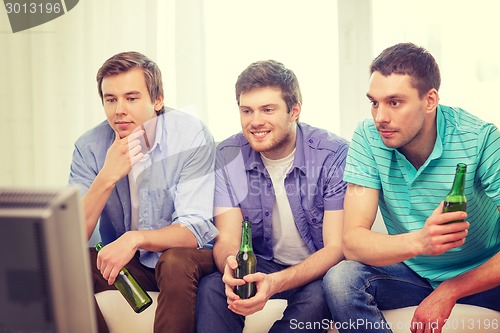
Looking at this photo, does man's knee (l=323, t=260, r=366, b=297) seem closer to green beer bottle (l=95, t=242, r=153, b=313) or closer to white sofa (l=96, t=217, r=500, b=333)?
white sofa (l=96, t=217, r=500, b=333)

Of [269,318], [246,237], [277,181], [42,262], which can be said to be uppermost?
[42,262]

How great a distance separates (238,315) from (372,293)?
385mm

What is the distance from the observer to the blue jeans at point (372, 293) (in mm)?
1716

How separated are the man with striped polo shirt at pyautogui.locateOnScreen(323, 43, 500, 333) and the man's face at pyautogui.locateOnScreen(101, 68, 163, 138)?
2.41 feet

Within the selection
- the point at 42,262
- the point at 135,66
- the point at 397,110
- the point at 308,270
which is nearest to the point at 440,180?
the point at 397,110

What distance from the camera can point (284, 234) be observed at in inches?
81.7

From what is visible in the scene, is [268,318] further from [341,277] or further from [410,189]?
[410,189]

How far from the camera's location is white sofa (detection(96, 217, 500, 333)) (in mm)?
1759

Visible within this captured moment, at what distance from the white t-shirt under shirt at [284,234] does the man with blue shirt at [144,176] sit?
0.69 ft

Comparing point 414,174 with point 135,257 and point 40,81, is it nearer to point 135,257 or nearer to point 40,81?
point 135,257

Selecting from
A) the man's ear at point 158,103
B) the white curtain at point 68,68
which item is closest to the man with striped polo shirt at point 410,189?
the man's ear at point 158,103

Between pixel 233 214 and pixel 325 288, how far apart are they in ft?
1.40

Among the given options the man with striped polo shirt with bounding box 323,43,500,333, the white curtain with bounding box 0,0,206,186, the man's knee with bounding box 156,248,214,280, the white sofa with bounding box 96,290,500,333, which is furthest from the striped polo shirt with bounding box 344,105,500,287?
the white curtain with bounding box 0,0,206,186

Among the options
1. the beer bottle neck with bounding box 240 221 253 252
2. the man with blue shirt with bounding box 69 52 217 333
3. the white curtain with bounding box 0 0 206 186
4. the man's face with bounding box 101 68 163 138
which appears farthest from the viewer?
the white curtain with bounding box 0 0 206 186
